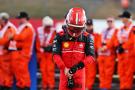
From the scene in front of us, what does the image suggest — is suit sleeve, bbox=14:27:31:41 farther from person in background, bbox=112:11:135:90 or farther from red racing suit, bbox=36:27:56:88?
person in background, bbox=112:11:135:90

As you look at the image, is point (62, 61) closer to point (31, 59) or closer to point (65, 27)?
point (65, 27)

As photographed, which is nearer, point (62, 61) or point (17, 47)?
point (62, 61)

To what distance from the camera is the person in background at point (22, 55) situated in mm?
15188

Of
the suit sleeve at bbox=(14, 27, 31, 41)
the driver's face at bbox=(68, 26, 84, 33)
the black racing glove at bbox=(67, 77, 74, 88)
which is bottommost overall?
the suit sleeve at bbox=(14, 27, 31, 41)

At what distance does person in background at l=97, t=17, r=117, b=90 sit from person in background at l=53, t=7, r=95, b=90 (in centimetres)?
475

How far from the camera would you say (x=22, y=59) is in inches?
601

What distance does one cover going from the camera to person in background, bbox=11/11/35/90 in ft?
49.8

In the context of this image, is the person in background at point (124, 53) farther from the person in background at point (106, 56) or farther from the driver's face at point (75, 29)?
the driver's face at point (75, 29)

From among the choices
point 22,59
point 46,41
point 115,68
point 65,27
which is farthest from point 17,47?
point 65,27

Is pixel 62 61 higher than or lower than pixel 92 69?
higher

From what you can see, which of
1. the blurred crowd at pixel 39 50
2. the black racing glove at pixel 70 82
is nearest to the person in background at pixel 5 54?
the blurred crowd at pixel 39 50

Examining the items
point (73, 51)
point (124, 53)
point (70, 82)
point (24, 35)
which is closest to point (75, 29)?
point (73, 51)

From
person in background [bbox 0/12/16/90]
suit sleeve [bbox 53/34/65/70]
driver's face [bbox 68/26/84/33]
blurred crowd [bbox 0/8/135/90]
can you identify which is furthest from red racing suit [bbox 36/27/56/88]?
driver's face [bbox 68/26/84/33]

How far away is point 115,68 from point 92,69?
675mm
